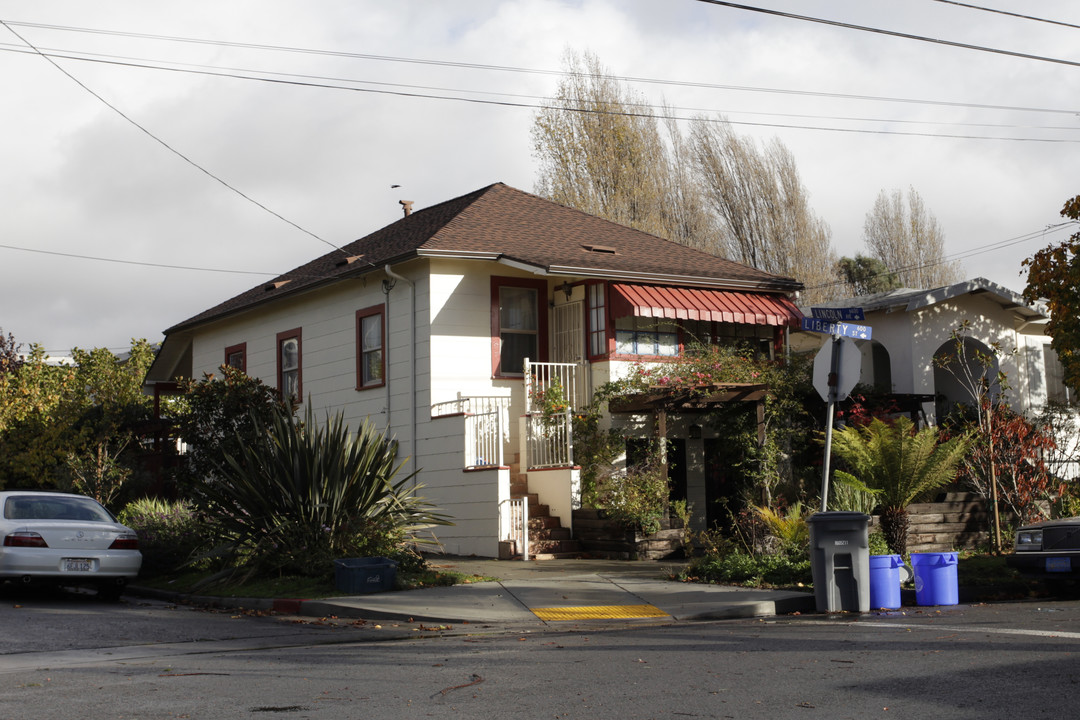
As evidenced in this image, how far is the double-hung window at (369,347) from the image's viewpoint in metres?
20.9

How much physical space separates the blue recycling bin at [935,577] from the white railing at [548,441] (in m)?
6.79

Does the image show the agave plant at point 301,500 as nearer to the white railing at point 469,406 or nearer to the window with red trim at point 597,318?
the white railing at point 469,406

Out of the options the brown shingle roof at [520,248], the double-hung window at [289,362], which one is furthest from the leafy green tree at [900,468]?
the double-hung window at [289,362]

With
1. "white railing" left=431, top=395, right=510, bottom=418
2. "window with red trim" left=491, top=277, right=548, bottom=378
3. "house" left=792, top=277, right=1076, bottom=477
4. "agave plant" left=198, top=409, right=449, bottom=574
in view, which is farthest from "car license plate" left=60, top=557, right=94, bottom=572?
"house" left=792, top=277, right=1076, bottom=477

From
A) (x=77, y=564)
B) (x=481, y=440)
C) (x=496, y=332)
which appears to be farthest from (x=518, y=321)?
(x=77, y=564)

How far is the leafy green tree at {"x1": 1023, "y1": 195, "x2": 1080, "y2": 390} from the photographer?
18578 mm

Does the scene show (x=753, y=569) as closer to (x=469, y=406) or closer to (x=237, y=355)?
(x=469, y=406)

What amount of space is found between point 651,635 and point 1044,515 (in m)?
9.30

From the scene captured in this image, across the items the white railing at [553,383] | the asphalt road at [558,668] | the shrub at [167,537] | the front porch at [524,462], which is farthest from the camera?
the white railing at [553,383]

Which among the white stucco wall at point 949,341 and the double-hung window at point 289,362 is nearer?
the white stucco wall at point 949,341

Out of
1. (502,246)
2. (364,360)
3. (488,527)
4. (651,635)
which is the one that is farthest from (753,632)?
(364,360)

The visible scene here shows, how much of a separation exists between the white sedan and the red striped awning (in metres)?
9.03

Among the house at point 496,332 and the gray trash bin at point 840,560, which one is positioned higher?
the house at point 496,332

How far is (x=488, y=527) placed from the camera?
17234 mm
